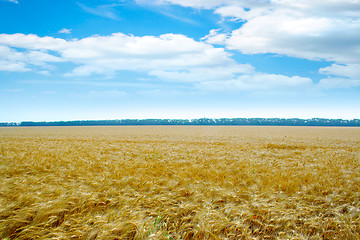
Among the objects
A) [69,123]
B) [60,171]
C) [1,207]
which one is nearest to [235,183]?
[1,207]

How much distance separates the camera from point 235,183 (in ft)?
21.6

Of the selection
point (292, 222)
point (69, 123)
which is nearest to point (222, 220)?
point (292, 222)

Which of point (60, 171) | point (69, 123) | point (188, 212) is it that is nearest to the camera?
point (188, 212)

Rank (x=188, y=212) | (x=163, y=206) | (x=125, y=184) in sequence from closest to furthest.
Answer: (x=188, y=212) → (x=163, y=206) → (x=125, y=184)

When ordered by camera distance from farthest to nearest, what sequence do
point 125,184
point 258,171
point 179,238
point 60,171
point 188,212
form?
point 258,171 → point 60,171 → point 125,184 → point 188,212 → point 179,238

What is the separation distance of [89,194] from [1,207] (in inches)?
62.7

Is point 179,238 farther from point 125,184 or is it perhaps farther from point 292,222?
point 125,184

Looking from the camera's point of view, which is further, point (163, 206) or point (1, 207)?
point (163, 206)

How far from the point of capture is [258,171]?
846 cm

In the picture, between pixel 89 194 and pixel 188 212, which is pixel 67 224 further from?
pixel 188 212

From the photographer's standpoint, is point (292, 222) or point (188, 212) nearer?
point (292, 222)

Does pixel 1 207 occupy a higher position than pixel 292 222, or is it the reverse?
pixel 1 207

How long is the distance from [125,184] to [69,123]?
590 ft

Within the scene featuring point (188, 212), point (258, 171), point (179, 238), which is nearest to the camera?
point (179, 238)
